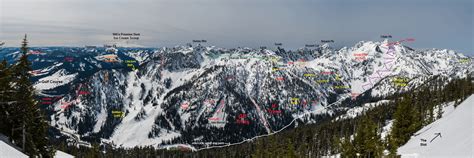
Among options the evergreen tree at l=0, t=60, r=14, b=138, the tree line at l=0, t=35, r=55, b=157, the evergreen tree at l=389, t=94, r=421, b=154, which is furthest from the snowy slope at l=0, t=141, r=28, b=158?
the evergreen tree at l=389, t=94, r=421, b=154

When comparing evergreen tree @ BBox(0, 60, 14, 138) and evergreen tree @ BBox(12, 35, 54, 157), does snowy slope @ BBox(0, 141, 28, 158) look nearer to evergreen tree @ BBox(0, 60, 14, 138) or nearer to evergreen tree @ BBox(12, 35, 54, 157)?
evergreen tree @ BBox(12, 35, 54, 157)

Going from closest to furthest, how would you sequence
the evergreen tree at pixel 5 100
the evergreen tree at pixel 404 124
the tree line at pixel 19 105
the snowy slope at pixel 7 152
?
the snowy slope at pixel 7 152 < the evergreen tree at pixel 5 100 < the tree line at pixel 19 105 < the evergreen tree at pixel 404 124

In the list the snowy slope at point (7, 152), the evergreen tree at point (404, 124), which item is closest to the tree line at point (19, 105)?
the snowy slope at point (7, 152)

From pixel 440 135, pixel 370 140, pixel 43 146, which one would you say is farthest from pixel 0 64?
pixel 440 135

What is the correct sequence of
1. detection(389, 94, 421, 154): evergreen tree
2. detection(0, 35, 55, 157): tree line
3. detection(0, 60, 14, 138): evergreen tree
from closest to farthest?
detection(0, 60, 14, 138): evergreen tree → detection(0, 35, 55, 157): tree line → detection(389, 94, 421, 154): evergreen tree

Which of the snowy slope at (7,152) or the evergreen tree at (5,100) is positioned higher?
the evergreen tree at (5,100)

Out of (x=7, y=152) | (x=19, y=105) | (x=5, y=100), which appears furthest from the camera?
(x=5, y=100)

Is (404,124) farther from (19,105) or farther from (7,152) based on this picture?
(7,152)

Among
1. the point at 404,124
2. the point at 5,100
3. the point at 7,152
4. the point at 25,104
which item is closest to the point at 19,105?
the point at 25,104

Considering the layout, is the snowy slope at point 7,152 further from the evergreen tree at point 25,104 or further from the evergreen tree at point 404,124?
the evergreen tree at point 404,124

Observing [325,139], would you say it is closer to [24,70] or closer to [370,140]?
[370,140]

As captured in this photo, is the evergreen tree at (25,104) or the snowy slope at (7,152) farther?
the evergreen tree at (25,104)
